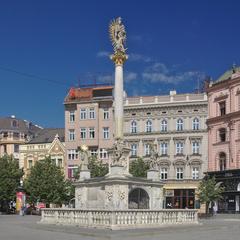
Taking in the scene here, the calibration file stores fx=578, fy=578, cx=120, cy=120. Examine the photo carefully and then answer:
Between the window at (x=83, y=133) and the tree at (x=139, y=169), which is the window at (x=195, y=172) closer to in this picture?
the tree at (x=139, y=169)

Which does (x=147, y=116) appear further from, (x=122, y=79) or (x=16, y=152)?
(x=122, y=79)

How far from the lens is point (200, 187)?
6212 centimetres

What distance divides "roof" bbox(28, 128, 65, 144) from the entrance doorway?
53619 millimetres

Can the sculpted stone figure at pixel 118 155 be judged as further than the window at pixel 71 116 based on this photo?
No

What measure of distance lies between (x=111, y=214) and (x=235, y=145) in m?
43.4

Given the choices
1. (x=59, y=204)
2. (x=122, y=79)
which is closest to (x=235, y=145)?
(x=59, y=204)

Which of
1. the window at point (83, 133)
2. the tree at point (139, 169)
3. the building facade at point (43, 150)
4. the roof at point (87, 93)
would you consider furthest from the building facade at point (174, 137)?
the building facade at point (43, 150)

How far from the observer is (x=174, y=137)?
75938 mm

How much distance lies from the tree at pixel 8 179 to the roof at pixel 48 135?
58.2ft

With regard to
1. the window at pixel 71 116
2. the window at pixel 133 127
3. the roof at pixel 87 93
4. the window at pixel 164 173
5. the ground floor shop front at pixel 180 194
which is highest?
the roof at pixel 87 93

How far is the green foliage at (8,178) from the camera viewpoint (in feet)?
219

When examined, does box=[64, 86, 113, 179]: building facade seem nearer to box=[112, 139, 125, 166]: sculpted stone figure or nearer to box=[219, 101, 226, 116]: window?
box=[219, 101, 226, 116]: window

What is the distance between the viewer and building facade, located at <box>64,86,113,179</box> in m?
80.0

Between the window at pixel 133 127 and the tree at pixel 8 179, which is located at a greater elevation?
the window at pixel 133 127
